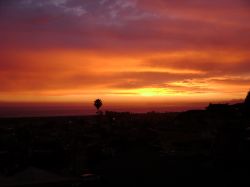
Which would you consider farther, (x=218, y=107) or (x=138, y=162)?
(x=218, y=107)

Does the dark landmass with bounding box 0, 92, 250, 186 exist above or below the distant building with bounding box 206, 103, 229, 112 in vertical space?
below

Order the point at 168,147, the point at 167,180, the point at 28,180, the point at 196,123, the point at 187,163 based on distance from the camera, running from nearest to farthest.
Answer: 1. the point at 28,180
2. the point at 167,180
3. the point at 187,163
4. the point at 168,147
5. the point at 196,123

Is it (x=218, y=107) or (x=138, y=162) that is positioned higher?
(x=218, y=107)

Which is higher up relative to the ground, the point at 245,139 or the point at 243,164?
the point at 245,139

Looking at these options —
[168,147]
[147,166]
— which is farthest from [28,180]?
[168,147]

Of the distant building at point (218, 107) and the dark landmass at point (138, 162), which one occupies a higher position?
the distant building at point (218, 107)

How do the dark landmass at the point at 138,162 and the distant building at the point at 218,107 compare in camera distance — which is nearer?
the dark landmass at the point at 138,162

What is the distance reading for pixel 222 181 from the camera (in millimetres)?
22078

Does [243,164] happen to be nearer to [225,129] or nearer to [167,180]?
[225,129]

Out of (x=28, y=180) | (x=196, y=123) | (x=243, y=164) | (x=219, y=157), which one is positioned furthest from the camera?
(x=196, y=123)

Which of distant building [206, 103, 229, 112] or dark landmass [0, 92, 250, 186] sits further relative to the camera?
distant building [206, 103, 229, 112]

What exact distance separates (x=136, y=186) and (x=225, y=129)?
9631mm

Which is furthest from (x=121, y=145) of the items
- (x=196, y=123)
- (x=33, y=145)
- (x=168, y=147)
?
(x=196, y=123)

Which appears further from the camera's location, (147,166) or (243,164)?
(147,166)
